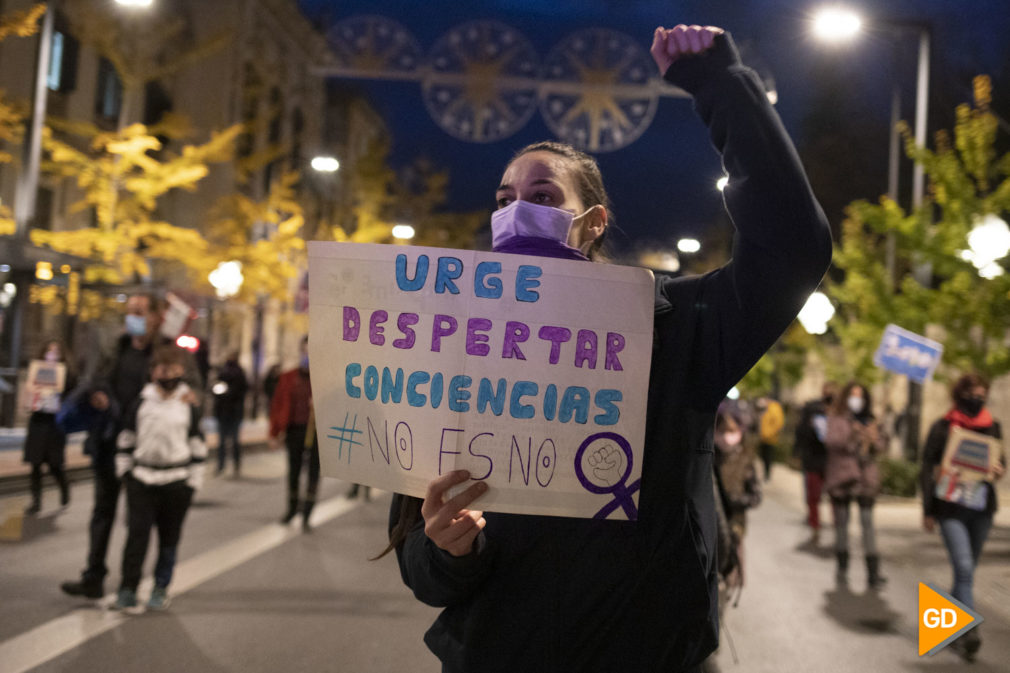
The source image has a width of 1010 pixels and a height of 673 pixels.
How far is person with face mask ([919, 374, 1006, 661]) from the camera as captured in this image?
7.02 meters

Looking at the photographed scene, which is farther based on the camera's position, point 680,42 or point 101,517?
point 101,517

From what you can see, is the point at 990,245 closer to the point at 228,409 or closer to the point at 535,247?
the point at 228,409

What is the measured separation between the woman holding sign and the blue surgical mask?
618 cm

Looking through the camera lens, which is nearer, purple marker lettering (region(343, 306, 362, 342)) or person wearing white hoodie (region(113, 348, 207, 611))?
purple marker lettering (region(343, 306, 362, 342))

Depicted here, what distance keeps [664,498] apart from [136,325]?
21.4 feet

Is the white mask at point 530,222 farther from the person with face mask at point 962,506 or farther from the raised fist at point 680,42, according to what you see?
the person with face mask at point 962,506

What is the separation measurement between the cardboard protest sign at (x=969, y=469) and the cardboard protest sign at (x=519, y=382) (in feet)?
20.4

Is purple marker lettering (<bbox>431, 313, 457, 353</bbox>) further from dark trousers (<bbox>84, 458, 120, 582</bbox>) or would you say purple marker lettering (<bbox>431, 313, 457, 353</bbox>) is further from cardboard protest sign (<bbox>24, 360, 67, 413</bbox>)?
cardboard protest sign (<bbox>24, 360, 67, 413</bbox>)

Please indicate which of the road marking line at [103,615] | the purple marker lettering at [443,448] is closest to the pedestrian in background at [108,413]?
the road marking line at [103,615]

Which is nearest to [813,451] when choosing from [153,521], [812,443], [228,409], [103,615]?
[812,443]

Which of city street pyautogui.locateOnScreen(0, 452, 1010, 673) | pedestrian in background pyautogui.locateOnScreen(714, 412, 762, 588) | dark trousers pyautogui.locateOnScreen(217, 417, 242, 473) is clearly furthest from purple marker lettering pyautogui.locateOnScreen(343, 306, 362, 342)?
dark trousers pyautogui.locateOnScreen(217, 417, 242, 473)

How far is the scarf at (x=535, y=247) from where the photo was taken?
6.28 feet

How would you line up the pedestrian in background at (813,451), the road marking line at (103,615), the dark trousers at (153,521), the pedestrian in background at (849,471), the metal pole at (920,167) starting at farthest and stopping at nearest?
the metal pole at (920,167) → the pedestrian in background at (813,451) → the pedestrian in background at (849,471) → the dark trousers at (153,521) → the road marking line at (103,615)

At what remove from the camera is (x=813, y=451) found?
1138 cm
